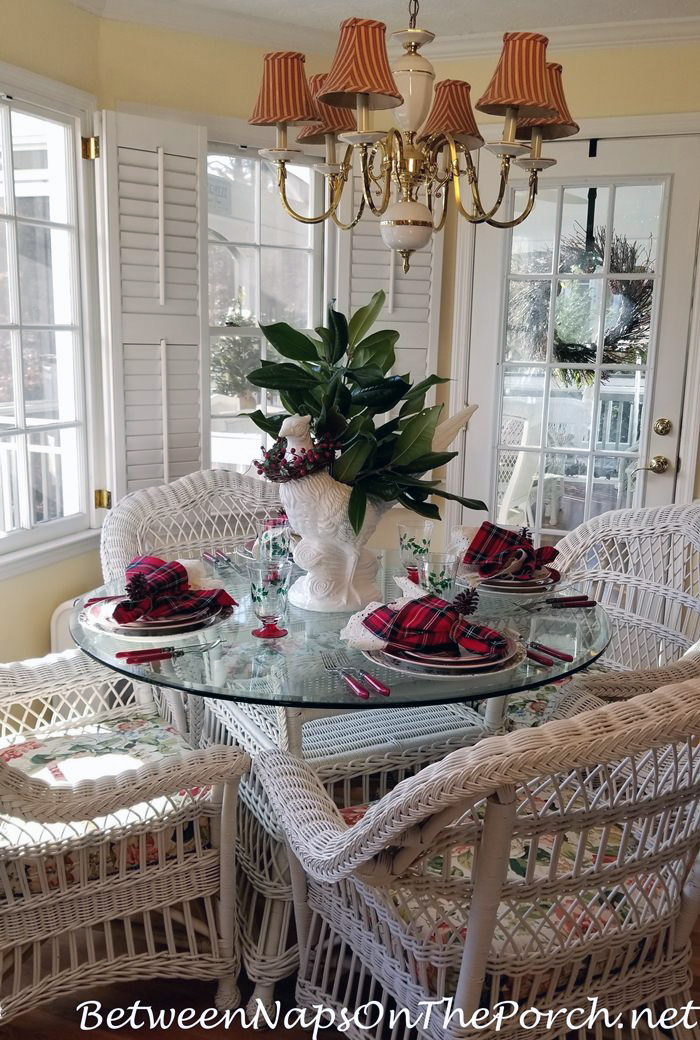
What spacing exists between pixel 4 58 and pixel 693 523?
2.40 meters

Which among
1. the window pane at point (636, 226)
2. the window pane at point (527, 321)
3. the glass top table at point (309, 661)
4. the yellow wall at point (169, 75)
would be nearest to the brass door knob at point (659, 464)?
the window pane at point (527, 321)

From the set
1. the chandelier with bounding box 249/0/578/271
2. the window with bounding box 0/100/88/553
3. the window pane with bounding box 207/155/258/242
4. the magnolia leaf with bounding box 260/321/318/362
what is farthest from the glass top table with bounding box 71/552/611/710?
the window pane with bounding box 207/155/258/242

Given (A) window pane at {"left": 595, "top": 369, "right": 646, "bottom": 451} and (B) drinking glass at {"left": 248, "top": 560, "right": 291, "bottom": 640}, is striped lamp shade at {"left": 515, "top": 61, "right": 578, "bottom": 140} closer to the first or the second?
(B) drinking glass at {"left": 248, "top": 560, "right": 291, "bottom": 640}

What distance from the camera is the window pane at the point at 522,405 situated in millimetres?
3548

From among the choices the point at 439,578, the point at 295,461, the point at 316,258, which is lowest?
the point at 439,578

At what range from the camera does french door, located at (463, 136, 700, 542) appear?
328cm

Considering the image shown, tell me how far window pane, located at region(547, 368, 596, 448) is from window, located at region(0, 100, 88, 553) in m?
1.81

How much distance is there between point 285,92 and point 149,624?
1.21 meters

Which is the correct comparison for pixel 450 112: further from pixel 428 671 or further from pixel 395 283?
pixel 395 283

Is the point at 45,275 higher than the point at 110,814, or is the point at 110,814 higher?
the point at 45,275

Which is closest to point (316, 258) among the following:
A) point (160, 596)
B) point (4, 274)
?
point (4, 274)

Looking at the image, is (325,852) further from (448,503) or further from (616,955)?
(448,503)

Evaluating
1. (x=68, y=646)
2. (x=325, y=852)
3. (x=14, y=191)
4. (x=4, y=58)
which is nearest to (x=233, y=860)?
(x=325, y=852)

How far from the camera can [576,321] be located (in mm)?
3445
